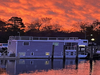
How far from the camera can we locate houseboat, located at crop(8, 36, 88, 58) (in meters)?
71.1

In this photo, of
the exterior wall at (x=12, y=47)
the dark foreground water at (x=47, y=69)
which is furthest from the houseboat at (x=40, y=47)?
the dark foreground water at (x=47, y=69)

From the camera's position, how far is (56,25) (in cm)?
13300

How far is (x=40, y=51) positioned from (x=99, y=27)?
2272 inches

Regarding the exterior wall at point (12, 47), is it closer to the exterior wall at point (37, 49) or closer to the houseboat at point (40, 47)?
the houseboat at point (40, 47)

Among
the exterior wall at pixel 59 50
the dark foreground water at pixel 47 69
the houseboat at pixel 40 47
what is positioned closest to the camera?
the dark foreground water at pixel 47 69

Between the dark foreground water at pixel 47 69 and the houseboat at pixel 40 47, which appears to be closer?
the dark foreground water at pixel 47 69

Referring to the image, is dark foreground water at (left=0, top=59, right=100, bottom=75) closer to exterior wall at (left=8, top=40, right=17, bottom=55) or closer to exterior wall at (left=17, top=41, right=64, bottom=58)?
exterior wall at (left=17, top=41, right=64, bottom=58)

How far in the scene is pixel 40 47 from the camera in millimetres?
72062

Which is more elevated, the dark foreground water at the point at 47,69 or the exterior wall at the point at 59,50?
the exterior wall at the point at 59,50

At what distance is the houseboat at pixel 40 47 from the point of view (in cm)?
7106

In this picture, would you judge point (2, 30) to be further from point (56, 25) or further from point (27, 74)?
point (27, 74)

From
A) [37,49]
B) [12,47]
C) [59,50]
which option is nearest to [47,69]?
[37,49]

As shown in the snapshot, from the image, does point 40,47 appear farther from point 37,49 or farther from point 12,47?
point 12,47

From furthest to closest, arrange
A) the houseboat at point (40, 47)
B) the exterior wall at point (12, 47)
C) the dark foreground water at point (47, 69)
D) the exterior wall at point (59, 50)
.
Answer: the exterior wall at point (59, 50), the exterior wall at point (12, 47), the houseboat at point (40, 47), the dark foreground water at point (47, 69)
